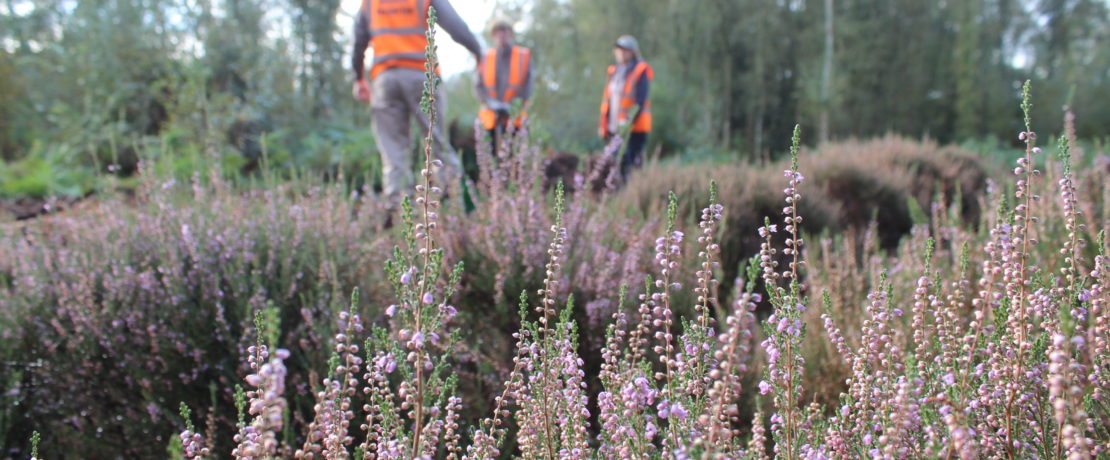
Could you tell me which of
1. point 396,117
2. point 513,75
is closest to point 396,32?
point 396,117

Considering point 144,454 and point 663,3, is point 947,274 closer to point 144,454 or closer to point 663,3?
point 144,454

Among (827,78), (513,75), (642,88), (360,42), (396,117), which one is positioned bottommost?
(396,117)

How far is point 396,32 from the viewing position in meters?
Result: 5.20

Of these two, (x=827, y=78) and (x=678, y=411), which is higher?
(x=827, y=78)

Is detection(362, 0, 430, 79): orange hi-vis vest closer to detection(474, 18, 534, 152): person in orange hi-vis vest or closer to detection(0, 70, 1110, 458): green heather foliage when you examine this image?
detection(0, 70, 1110, 458): green heather foliage

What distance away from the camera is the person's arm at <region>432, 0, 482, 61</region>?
3.64m

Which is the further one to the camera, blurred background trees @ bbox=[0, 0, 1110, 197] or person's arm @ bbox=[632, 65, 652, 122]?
blurred background trees @ bbox=[0, 0, 1110, 197]

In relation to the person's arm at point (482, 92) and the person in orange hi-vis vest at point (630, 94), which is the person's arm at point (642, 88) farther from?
the person's arm at point (482, 92)

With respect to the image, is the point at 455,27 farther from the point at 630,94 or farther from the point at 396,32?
the point at 630,94

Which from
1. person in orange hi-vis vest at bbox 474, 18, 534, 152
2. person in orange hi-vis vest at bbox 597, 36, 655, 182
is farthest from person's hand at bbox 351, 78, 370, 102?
person in orange hi-vis vest at bbox 597, 36, 655, 182

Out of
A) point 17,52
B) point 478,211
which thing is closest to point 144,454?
point 478,211

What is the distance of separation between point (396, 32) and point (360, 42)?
0.34 m

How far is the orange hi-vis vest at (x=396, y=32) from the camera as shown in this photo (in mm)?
5117

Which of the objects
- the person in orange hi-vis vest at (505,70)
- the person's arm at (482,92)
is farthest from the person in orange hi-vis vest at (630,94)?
the person's arm at (482,92)
